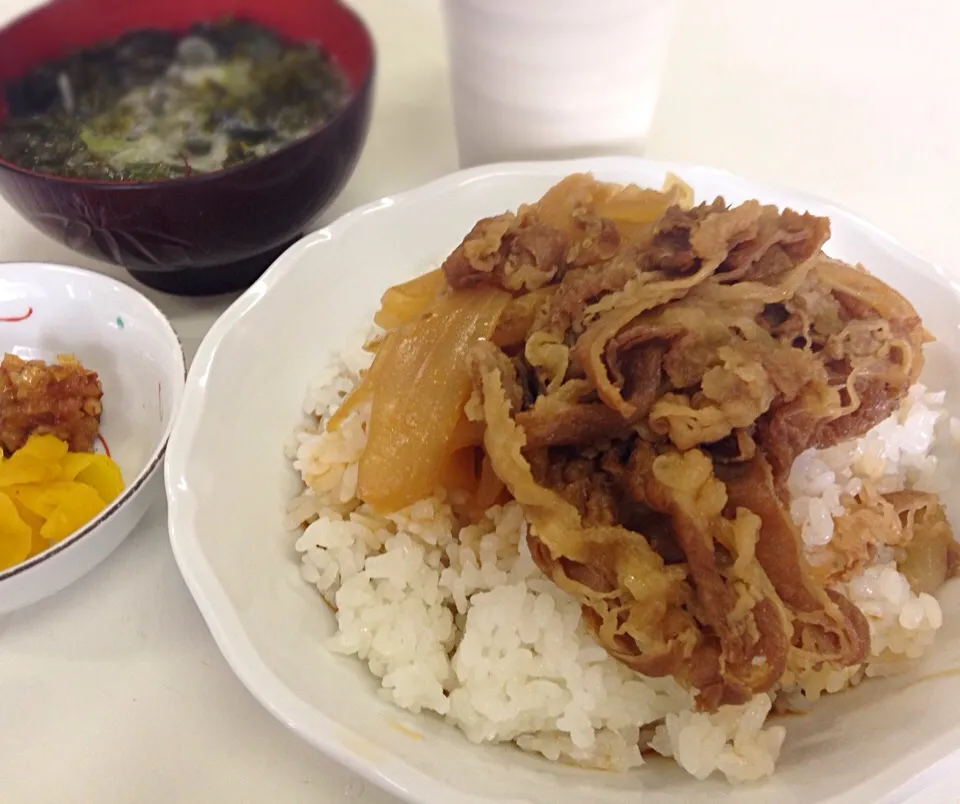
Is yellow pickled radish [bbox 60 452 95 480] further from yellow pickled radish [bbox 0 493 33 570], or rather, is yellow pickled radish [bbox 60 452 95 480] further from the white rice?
the white rice

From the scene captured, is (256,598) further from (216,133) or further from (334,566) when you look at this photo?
(216,133)

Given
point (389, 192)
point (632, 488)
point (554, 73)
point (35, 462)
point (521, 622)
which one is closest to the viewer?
point (632, 488)

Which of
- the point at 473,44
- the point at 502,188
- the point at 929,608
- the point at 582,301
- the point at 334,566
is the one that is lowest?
the point at 334,566

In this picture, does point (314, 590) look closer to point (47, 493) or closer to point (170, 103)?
point (47, 493)

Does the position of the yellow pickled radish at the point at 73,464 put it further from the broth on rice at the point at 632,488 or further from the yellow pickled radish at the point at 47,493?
the broth on rice at the point at 632,488

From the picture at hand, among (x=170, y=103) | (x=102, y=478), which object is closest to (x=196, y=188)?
(x=170, y=103)

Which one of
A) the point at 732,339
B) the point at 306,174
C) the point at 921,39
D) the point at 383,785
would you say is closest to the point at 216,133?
the point at 306,174
